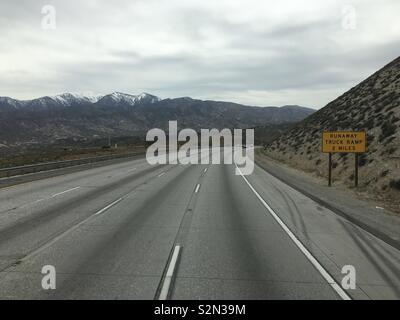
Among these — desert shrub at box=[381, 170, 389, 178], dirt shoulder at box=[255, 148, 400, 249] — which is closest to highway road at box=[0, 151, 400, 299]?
dirt shoulder at box=[255, 148, 400, 249]

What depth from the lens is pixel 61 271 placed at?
7805mm

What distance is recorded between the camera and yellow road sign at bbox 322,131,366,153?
24.1 m

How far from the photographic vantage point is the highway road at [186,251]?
6.99 m

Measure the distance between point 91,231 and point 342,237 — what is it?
5810mm

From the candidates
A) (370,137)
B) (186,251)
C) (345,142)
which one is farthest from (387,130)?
(186,251)

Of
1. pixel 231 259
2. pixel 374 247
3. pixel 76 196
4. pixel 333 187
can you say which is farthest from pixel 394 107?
pixel 231 259

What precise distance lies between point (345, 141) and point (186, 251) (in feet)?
55.7

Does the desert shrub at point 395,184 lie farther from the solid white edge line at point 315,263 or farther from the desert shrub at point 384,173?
the solid white edge line at point 315,263

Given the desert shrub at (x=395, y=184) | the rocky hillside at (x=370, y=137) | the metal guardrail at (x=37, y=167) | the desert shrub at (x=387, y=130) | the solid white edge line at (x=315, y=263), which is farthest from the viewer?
the desert shrub at (x=387, y=130)

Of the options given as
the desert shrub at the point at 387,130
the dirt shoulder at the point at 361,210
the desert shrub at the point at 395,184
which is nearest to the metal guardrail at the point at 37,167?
the dirt shoulder at the point at 361,210

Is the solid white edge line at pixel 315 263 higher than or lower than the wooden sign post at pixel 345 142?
lower

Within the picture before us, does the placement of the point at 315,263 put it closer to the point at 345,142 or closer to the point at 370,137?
the point at 345,142

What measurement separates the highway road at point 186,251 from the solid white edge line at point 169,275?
0.06 ft
